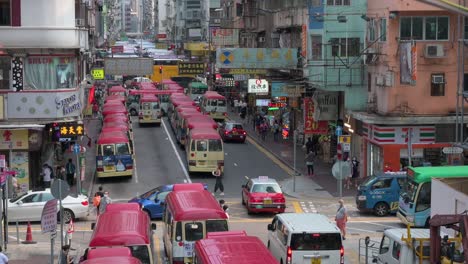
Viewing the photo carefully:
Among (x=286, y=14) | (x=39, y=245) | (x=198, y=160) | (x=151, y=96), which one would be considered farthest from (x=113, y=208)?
(x=151, y=96)

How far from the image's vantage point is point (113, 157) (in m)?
44.3

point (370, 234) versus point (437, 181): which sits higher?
point (437, 181)

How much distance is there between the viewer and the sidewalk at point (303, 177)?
4147 centimetres

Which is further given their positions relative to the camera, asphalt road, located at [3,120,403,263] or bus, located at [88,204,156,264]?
asphalt road, located at [3,120,403,263]

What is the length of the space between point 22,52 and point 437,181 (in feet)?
69.1

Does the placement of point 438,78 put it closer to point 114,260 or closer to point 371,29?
point 371,29

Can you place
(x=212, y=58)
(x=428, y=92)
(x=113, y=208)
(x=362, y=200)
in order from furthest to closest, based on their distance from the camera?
(x=212, y=58) → (x=428, y=92) → (x=362, y=200) → (x=113, y=208)

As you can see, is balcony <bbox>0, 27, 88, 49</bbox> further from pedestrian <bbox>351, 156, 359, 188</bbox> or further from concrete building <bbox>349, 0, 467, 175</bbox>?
pedestrian <bbox>351, 156, 359, 188</bbox>

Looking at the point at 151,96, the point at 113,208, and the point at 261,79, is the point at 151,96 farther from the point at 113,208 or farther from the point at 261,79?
the point at 113,208

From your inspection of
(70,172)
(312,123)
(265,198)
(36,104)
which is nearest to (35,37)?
(36,104)

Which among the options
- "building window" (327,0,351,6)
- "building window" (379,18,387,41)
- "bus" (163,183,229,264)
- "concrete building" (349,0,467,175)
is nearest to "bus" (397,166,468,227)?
"bus" (163,183,229,264)

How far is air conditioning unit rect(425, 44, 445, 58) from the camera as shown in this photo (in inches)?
1684

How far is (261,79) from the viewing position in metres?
64.9

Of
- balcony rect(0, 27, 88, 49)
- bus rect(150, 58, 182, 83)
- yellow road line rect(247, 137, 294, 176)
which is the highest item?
balcony rect(0, 27, 88, 49)
